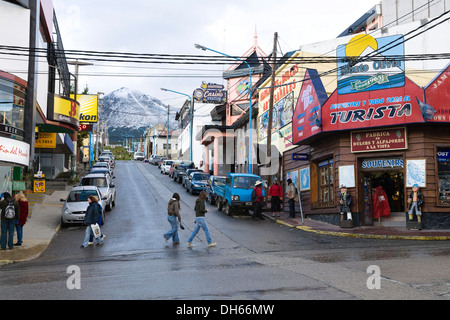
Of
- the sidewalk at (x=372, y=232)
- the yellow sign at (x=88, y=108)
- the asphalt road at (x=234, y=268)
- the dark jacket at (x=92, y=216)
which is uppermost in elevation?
the yellow sign at (x=88, y=108)

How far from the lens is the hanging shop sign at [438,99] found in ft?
58.9

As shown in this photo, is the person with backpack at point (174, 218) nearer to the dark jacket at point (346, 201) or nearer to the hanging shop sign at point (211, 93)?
the dark jacket at point (346, 201)

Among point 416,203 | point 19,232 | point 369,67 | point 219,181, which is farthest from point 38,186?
point 416,203

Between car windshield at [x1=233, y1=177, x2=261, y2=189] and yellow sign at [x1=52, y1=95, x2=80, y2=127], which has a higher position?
yellow sign at [x1=52, y1=95, x2=80, y2=127]

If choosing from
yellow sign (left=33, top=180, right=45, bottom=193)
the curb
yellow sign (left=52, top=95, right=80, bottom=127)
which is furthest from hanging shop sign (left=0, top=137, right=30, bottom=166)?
the curb

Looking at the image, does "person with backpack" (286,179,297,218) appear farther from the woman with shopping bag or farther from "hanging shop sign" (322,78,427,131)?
the woman with shopping bag

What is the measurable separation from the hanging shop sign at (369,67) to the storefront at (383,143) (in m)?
0.05

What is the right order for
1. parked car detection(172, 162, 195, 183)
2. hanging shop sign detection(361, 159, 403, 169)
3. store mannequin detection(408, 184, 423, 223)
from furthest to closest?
parked car detection(172, 162, 195, 183) < hanging shop sign detection(361, 159, 403, 169) < store mannequin detection(408, 184, 423, 223)

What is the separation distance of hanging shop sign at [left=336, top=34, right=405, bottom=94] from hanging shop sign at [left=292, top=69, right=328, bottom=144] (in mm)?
1108

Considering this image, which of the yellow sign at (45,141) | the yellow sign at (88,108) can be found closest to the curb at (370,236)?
the yellow sign at (45,141)

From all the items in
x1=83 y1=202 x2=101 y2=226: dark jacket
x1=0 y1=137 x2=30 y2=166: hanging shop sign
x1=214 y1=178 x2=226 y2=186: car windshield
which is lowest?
x1=83 y1=202 x2=101 y2=226: dark jacket

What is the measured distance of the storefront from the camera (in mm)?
18375

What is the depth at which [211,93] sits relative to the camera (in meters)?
65.1

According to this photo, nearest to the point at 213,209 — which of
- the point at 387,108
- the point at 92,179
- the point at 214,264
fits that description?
the point at 92,179
